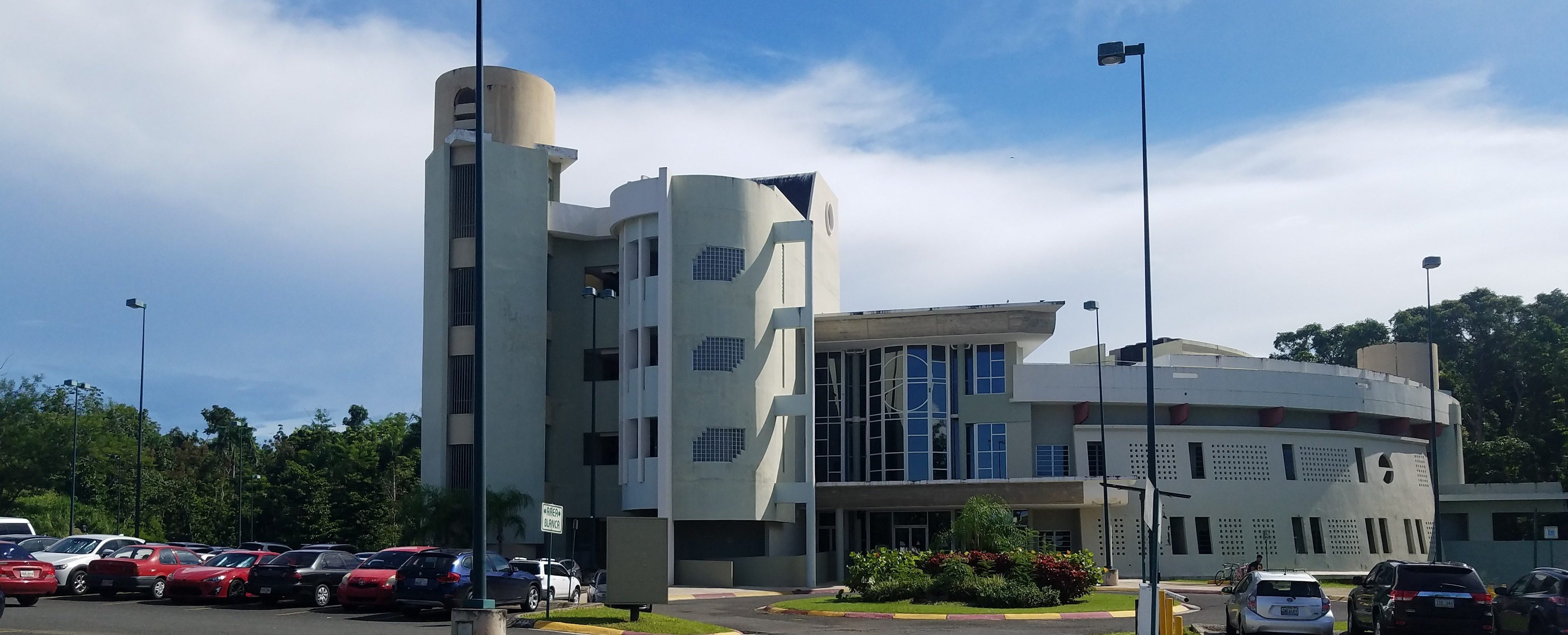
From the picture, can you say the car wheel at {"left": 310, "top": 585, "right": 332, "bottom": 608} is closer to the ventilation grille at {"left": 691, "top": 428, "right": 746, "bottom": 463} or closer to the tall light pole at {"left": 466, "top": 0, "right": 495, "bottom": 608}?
the tall light pole at {"left": 466, "top": 0, "right": 495, "bottom": 608}

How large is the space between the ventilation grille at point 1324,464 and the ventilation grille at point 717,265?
28906mm

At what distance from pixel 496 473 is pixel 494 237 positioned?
9.46 meters

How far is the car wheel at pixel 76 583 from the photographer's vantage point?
3159 centimetres

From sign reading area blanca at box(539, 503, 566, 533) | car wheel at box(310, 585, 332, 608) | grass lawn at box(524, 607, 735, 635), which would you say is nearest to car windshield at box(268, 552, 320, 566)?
car wheel at box(310, 585, 332, 608)

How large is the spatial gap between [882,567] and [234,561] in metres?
16.5

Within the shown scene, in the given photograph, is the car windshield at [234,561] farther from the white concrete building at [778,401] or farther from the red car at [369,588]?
the white concrete building at [778,401]

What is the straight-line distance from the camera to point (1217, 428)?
59.8 meters

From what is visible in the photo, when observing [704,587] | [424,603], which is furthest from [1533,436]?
[424,603]

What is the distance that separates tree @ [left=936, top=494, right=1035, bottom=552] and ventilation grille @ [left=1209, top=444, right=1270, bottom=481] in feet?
61.3

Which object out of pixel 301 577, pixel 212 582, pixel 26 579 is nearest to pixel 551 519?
pixel 301 577

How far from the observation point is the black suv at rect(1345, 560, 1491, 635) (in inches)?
921

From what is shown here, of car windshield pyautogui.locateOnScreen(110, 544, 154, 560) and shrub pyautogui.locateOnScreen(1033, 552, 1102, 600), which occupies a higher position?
car windshield pyautogui.locateOnScreen(110, 544, 154, 560)

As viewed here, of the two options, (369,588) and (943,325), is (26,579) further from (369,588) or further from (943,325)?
(943,325)

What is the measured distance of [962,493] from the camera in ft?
177
